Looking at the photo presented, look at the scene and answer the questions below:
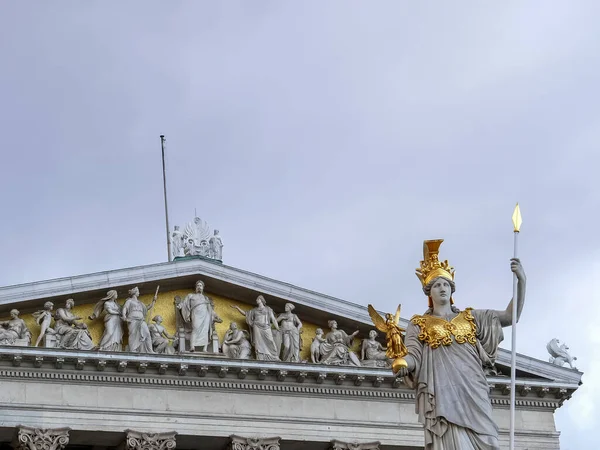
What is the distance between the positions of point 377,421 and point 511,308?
26822mm

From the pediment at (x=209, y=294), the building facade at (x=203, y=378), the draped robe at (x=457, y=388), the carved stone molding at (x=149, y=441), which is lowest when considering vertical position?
the draped robe at (x=457, y=388)

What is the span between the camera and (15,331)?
3866cm

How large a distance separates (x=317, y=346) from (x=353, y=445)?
2.38 m

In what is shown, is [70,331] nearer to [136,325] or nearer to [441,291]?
[136,325]

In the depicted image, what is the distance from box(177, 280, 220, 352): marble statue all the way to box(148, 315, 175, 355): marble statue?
0.48m

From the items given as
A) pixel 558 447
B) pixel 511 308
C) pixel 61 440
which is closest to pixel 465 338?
pixel 511 308

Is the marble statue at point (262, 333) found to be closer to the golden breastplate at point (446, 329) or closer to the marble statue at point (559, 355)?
the marble statue at point (559, 355)

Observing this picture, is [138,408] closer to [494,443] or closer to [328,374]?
[328,374]

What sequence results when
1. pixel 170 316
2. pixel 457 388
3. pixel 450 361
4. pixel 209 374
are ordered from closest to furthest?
pixel 457 388 < pixel 450 361 < pixel 209 374 < pixel 170 316

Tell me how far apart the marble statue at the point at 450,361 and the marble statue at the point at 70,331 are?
24.6 meters

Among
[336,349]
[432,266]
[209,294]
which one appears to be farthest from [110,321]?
[432,266]

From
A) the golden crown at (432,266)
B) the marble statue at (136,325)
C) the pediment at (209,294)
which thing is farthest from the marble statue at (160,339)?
the golden crown at (432,266)

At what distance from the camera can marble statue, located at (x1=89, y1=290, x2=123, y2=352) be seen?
39.1 metres

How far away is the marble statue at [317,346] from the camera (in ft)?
135
